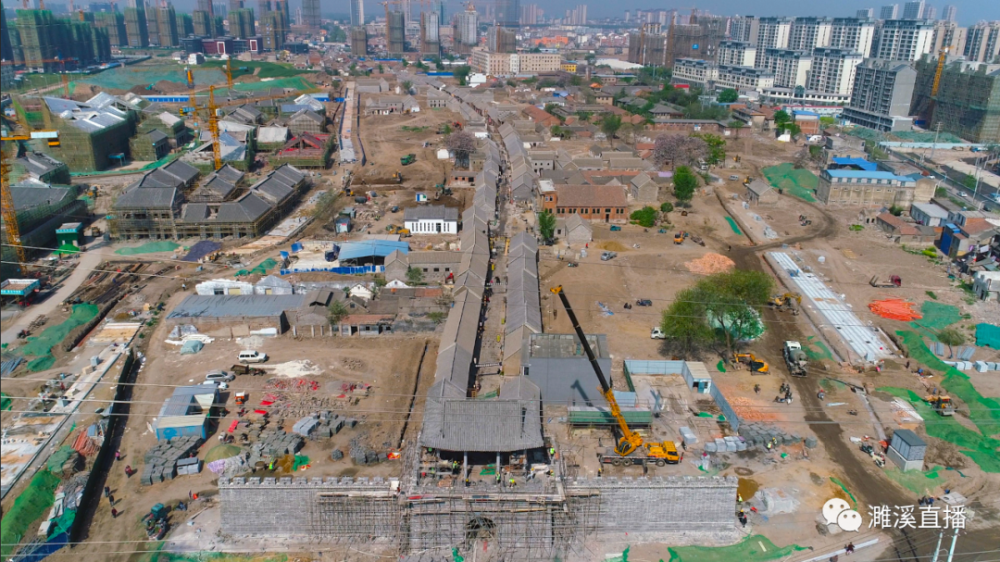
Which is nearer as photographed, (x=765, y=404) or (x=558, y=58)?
(x=765, y=404)

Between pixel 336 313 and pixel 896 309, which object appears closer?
pixel 336 313

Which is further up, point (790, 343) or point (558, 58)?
point (558, 58)

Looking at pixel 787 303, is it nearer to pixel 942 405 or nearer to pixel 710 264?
pixel 710 264

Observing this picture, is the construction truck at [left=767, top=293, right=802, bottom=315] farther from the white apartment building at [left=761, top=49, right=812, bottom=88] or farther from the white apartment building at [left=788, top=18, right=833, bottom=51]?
the white apartment building at [left=788, top=18, right=833, bottom=51]

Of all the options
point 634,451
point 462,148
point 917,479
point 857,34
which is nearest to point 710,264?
point 917,479

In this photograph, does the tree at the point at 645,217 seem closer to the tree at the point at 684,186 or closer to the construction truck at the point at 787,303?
the tree at the point at 684,186

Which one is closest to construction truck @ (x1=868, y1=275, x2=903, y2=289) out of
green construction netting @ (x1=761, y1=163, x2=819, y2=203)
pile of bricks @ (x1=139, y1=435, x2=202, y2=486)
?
green construction netting @ (x1=761, y1=163, x2=819, y2=203)

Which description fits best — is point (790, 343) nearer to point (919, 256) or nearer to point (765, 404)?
point (765, 404)

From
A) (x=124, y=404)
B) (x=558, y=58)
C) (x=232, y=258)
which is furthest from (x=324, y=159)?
(x=558, y=58)
